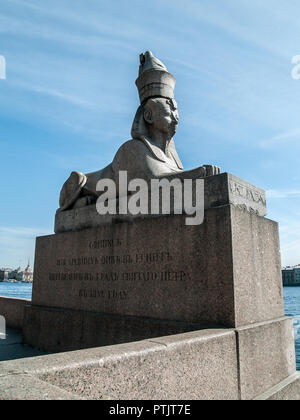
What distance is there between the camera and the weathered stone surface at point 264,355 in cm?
289

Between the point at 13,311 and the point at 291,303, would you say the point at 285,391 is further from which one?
the point at 291,303

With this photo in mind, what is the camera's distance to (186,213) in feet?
12.0

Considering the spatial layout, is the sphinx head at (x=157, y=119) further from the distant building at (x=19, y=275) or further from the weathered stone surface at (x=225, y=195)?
the distant building at (x=19, y=275)

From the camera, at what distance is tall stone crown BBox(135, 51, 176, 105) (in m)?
5.01

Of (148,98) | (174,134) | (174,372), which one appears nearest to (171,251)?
(174,372)

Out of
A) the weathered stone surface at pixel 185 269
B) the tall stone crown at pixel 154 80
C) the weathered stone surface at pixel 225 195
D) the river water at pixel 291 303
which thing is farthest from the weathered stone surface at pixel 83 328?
the tall stone crown at pixel 154 80

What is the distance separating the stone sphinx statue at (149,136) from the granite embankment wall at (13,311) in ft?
9.99

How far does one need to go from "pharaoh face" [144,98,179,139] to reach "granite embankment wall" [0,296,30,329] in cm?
459

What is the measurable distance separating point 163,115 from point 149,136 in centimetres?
38

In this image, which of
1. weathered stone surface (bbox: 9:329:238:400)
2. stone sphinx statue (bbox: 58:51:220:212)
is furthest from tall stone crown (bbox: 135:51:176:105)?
weathered stone surface (bbox: 9:329:238:400)

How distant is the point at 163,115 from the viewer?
Answer: 491cm

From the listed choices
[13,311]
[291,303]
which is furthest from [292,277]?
[13,311]

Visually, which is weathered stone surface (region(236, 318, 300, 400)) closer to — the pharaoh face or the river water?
the river water

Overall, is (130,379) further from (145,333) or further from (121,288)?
(121,288)
